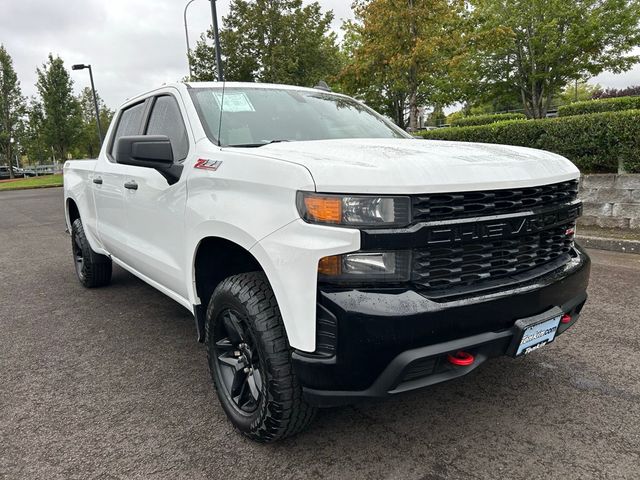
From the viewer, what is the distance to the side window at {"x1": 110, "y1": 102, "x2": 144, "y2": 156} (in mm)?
3761

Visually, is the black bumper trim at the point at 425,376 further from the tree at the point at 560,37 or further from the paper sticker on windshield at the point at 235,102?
the tree at the point at 560,37

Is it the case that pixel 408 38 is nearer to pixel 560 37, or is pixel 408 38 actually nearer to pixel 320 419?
pixel 560 37

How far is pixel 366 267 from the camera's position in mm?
1859

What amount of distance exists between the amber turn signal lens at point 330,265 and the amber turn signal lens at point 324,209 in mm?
141

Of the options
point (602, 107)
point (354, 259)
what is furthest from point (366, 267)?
point (602, 107)

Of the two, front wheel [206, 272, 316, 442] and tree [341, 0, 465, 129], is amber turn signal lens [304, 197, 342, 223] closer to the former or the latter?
front wheel [206, 272, 316, 442]

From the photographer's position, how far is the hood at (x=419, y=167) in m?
1.84

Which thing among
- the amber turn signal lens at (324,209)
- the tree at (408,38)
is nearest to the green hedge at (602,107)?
the tree at (408,38)

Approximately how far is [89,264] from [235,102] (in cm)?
277

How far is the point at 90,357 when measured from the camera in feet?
11.1

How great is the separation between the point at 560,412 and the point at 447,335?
42.9 inches

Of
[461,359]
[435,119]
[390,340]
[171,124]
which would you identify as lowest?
[461,359]

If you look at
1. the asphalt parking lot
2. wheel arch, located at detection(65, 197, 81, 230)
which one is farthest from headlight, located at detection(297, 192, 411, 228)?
wheel arch, located at detection(65, 197, 81, 230)

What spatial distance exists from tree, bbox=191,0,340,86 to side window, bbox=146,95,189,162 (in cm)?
1669
